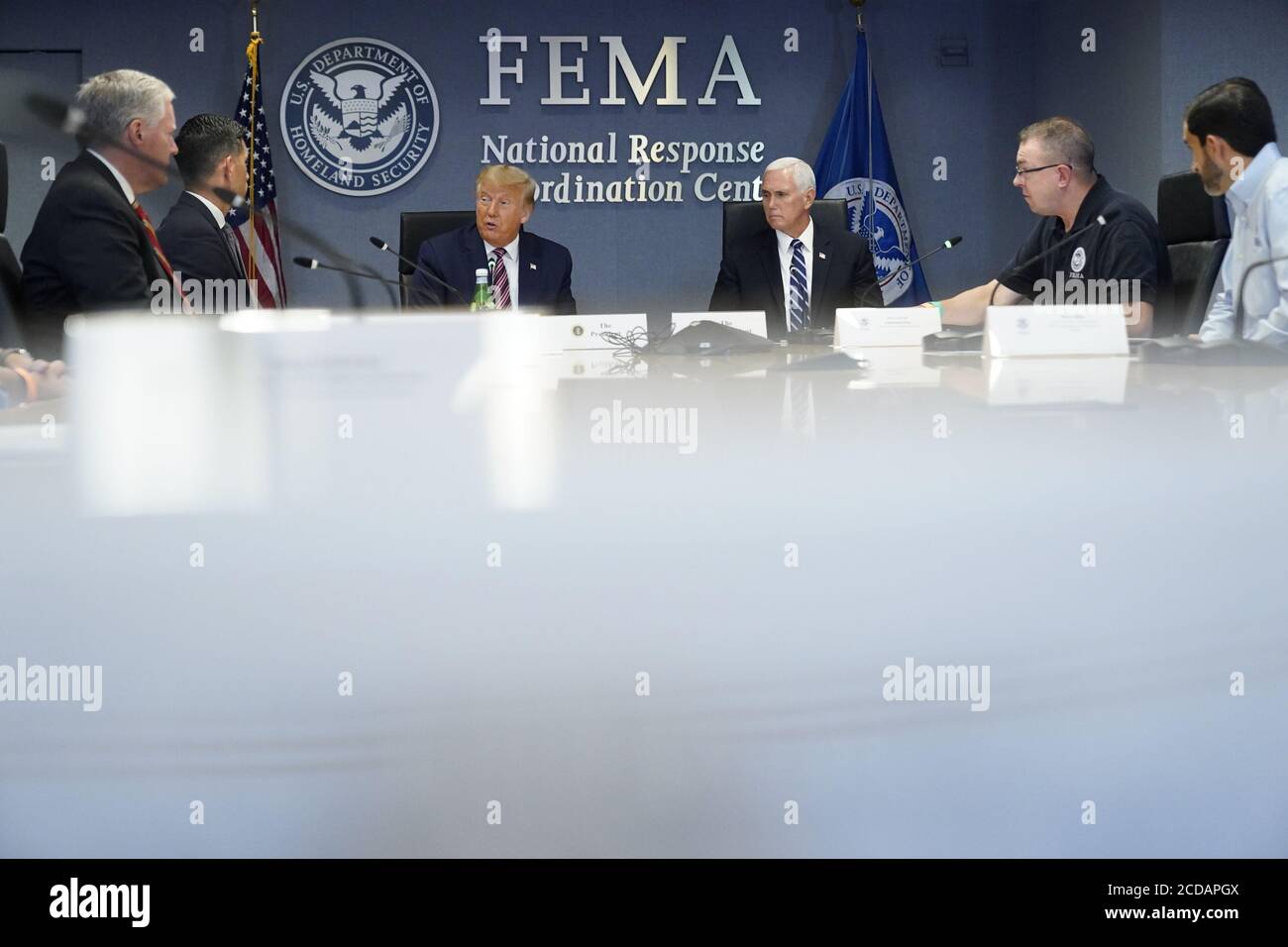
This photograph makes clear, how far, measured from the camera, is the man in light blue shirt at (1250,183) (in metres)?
2.72

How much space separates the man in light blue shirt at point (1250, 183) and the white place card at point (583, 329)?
1.38m

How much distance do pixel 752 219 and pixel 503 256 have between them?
32.4 inches

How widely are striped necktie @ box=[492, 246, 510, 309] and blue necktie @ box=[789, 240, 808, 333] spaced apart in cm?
91

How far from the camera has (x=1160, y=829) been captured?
1020mm

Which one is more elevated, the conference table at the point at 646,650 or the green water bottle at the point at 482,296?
the green water bottle at the point at 482,296

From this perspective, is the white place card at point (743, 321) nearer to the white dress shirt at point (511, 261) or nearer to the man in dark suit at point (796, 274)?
the man in dark suit at point (796, 274)

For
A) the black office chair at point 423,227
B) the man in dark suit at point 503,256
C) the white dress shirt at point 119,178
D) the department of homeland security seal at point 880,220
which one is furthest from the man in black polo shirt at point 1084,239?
the white dress shirt at point 119,178

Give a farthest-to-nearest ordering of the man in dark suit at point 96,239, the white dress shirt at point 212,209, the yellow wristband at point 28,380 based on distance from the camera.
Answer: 1. the white dress shirt at point 212,209
2. the man in dark suit at point 96,239
3. the yellow wristband at point 28,380

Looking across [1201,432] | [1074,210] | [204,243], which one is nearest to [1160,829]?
[1201,432]

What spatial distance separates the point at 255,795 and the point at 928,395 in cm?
131

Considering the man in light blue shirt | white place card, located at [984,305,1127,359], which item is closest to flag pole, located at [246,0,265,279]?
white place card, located at [984,305,1127,359]

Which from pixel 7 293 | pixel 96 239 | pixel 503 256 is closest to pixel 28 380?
pixel 96 239

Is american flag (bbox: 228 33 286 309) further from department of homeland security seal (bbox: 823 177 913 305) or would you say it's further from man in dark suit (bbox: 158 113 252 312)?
department of homeland security seal (bbox: 823 177 913 305)

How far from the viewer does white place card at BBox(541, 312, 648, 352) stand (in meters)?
3.30
